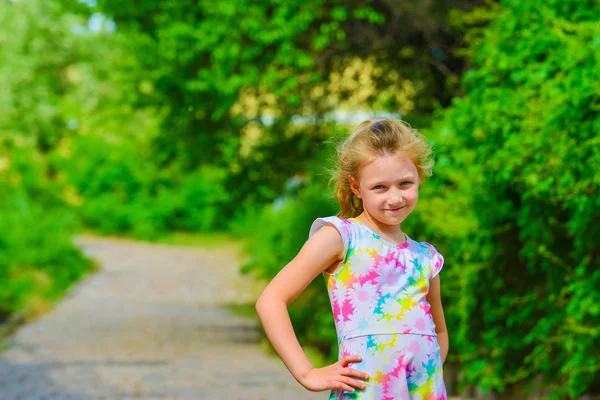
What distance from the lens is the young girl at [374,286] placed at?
2.76 m

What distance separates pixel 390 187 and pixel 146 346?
9.07 meters

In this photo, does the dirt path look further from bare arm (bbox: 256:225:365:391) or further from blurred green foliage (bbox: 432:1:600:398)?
bare arm (bbox: 256:225:365:391)

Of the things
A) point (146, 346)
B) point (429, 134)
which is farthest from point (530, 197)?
point (146, 346)

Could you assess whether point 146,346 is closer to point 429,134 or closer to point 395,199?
point 429,134

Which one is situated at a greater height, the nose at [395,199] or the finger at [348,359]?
the nose at [395,199]

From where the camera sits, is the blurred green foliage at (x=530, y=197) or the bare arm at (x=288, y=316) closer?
the bare arm at (x=288, y=316)

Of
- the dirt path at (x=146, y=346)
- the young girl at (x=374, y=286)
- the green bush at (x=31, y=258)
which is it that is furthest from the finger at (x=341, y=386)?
the green bush at (x=31, y=258)

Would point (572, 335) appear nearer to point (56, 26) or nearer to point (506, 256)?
point (506, 256)

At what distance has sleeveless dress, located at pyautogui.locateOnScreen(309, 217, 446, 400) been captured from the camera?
2.79 metres

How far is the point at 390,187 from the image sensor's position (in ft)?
9.43

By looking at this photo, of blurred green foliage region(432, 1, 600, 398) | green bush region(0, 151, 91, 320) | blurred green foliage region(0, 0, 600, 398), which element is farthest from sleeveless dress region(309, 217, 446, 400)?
green bush region(0, 151, 91, 320)

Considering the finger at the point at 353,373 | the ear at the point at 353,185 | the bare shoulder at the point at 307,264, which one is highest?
the ear at the point at 353,185

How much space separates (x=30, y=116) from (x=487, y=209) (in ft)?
85.9

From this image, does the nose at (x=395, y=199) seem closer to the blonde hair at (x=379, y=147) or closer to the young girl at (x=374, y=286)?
the young girl at (x=374, y=286)
